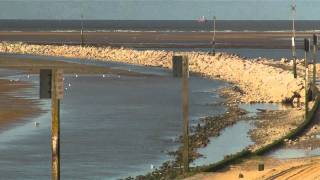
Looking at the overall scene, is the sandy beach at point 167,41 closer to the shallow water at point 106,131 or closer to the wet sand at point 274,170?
the shallow water at point 106,131

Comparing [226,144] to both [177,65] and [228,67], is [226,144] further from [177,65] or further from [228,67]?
[228,67]

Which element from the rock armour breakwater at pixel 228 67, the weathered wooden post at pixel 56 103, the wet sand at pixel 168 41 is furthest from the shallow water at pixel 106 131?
the wet sand at pixel 168 41

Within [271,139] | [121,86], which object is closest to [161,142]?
[271,139]

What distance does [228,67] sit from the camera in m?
68.1

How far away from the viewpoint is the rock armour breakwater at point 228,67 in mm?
47438

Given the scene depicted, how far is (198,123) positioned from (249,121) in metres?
2.24

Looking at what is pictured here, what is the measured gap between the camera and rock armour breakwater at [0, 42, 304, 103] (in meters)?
47.4

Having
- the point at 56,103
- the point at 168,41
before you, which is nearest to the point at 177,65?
the point at 56,103

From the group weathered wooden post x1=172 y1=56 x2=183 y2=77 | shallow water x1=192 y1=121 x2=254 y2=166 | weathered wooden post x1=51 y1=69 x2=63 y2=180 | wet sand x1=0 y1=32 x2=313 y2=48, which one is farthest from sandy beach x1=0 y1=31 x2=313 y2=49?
weathered wooden post x1=51 y1=69 x2=63 y2=180

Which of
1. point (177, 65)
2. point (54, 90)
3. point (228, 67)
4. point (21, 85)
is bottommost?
point (21, 85)

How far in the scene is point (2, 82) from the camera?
60875 mm

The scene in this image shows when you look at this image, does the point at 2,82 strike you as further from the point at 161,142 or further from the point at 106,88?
the point at 161,142

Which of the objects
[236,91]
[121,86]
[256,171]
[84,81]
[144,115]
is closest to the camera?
[256,171]

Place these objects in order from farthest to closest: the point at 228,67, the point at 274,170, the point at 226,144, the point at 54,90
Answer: the point at 228,67, the point at 226,144, the point at 274,170, the point at 54,90
